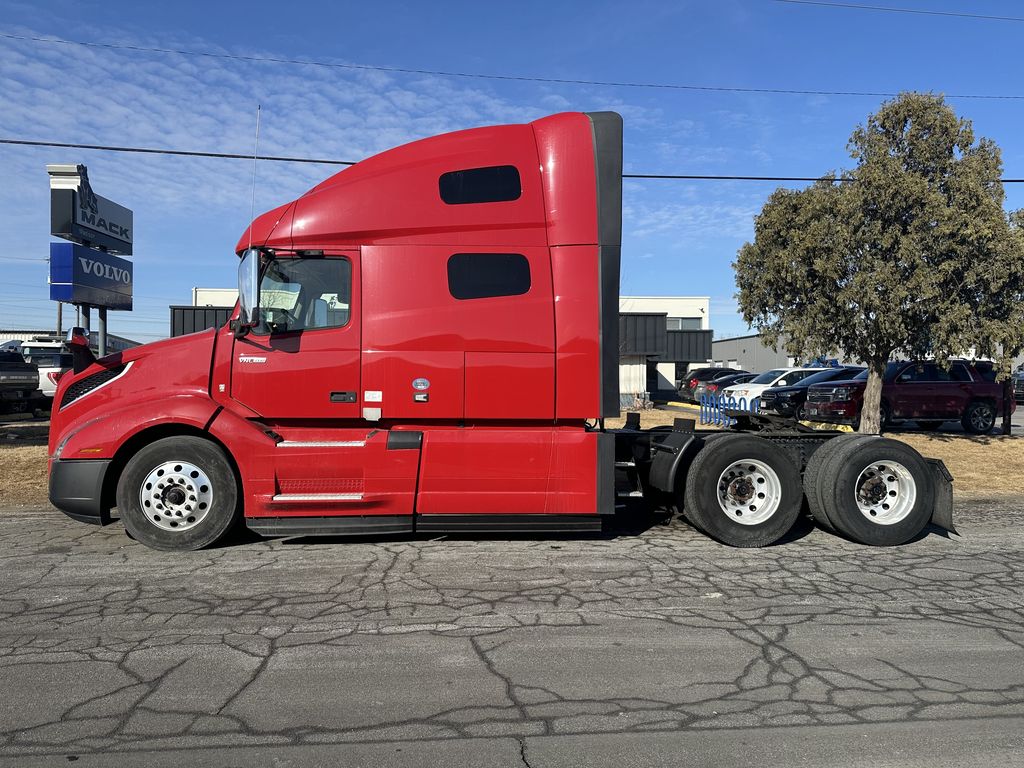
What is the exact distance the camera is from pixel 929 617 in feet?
15.9

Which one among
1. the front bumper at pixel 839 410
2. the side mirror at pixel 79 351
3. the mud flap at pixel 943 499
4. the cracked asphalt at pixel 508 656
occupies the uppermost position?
the side mirror at pixel 79 351

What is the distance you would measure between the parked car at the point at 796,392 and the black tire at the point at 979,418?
2.52m

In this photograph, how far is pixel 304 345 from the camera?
6426 mm

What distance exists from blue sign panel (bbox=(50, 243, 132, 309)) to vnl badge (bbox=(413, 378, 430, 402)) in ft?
28.7

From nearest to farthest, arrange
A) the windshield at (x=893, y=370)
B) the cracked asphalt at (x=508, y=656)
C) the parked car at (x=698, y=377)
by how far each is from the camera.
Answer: the cracked asphalt at (x=508, y=656) → the windshield at (x=893, y=370) → the parked car at (x=698, y=377)

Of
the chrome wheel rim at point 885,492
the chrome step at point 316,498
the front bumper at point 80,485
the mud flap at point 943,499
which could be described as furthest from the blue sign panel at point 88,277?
the mud flap at point 943,499

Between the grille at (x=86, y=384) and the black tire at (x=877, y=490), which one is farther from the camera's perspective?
the black tire at (x=877, y=490)

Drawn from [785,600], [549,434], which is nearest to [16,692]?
[549,434]

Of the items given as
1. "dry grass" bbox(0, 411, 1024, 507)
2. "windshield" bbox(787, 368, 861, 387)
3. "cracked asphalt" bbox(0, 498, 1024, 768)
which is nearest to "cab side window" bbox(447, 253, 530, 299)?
"cracked asphalt" bbox(0, 498, 1024, 768)

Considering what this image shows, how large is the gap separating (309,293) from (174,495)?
2.09m

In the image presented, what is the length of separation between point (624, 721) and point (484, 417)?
135 inches

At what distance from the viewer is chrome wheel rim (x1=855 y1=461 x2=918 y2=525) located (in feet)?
22.9

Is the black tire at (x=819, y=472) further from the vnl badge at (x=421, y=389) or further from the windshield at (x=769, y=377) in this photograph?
the windshield at (x=769, y=377)

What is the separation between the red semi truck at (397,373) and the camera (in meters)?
6.36
